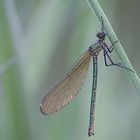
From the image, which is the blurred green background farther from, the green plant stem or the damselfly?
the green plant stem

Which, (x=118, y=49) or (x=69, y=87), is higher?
(x=69, y=87)

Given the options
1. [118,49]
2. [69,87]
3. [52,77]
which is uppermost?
[52,77]

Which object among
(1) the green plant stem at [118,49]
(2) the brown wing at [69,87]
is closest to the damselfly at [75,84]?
(2) the brown wing at [69,87]

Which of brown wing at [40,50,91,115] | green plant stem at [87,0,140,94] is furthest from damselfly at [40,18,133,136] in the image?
green plant stem at [87,0,140,94]

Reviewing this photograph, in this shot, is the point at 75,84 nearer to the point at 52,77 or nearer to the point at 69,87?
the point at 69,87

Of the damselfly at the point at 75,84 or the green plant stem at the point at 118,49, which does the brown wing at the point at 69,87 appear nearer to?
the damselfly at the point at 75,84

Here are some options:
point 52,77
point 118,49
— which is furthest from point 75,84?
point 118,49
